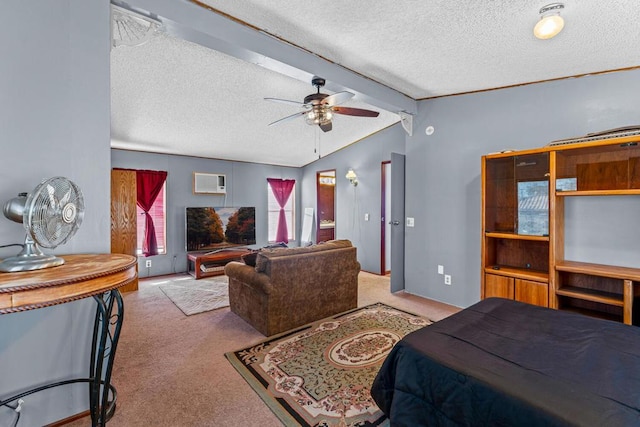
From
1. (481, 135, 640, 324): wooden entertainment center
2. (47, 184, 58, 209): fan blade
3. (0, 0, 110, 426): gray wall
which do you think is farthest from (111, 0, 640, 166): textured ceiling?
(47, 184, 58, 209): fan blade

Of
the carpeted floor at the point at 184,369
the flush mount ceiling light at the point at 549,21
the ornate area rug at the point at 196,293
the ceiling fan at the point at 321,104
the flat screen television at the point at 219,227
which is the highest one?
the flush mount ceiling light at the point at 549,21

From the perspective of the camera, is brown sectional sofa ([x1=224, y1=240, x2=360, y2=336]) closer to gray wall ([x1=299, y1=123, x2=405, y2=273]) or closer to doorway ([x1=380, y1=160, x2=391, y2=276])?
doorway ([x1=380, y1=160, x2=391, y2=276])

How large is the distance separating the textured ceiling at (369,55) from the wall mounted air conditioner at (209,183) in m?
1.46

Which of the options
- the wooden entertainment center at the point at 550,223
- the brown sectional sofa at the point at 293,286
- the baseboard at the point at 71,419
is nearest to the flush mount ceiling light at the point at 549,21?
the wooden entertainment center at the point at 550,223

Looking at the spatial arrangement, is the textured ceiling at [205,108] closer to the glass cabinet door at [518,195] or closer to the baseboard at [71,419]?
the glass cabinet door at [518,195]

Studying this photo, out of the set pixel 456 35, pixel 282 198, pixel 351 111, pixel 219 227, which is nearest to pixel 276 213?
pixel 282 198

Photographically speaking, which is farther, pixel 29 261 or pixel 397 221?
pixel 397 221

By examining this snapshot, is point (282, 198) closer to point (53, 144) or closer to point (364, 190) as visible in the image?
→ point (364, 190)

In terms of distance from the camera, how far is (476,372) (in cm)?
128

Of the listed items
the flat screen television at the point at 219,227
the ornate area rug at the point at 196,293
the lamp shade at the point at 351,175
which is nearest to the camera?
the ornate area rug at the point at 196,293

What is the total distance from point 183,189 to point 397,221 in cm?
406

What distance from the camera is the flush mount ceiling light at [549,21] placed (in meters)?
1.97

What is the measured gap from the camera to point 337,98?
9.30 feet

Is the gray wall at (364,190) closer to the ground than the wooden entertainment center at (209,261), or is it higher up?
higher up
